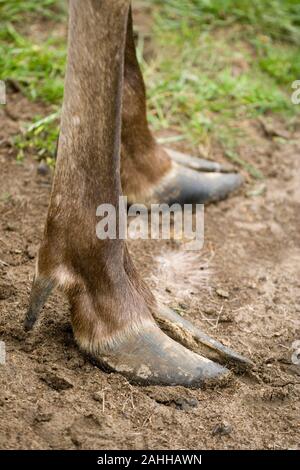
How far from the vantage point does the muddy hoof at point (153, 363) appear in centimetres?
263

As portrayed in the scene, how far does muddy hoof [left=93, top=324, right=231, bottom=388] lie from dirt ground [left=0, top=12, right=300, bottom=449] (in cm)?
3

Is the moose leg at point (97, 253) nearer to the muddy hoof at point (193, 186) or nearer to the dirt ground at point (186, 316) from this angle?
the dirt ground at point (186, 316)

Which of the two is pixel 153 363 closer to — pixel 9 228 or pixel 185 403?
pixel 185 403

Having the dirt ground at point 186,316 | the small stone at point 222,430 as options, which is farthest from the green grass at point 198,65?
the small stone at point 222,430

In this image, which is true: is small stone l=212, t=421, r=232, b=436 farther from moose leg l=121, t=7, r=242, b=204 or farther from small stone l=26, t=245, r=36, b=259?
moose leg l=121, t=7, r=242, b=204

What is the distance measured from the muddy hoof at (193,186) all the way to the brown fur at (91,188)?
1.03 metres

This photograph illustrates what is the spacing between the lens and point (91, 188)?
8.48ft

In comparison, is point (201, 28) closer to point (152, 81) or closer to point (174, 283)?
point (152, 81)

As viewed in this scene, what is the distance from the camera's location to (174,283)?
3283 mm

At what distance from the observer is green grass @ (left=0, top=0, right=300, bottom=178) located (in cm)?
434

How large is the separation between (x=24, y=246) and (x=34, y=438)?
1.12 m

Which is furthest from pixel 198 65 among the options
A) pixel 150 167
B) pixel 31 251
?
pixel 31 251

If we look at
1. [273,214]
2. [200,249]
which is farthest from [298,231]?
[200,249]

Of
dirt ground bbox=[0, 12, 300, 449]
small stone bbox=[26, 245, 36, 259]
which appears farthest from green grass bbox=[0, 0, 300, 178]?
small stone bbox=[26, 245, 36, 259]
